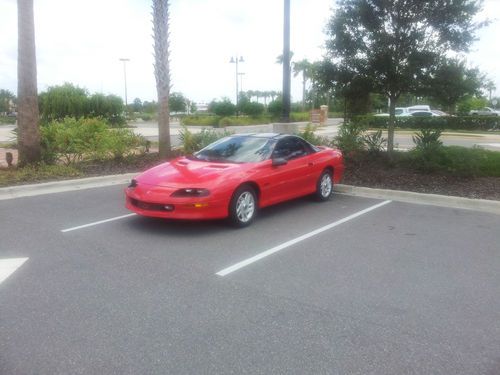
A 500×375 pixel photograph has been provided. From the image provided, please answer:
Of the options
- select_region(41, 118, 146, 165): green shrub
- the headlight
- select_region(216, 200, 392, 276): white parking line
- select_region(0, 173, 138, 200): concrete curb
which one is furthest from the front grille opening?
A: select_region(41, 118, 146, 165): green shrub

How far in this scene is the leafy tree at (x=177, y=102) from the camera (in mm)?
67631

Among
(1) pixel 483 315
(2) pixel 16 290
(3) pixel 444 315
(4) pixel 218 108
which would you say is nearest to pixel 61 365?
(2) pixel 16 290

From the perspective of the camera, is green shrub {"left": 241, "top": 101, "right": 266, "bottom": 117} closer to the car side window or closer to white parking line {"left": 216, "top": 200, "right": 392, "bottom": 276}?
the car side window

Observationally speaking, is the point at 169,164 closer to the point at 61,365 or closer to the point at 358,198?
the point at 358,198

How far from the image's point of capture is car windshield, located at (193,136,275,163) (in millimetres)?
7566

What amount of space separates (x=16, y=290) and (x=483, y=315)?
4.28m

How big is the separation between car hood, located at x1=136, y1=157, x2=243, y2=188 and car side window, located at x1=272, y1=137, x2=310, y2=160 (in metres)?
1.07

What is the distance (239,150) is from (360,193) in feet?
10.2

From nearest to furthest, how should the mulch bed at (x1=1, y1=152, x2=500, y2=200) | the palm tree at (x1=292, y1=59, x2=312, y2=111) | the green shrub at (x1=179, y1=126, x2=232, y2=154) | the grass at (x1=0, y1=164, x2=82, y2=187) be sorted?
the mulch bed at (x1=1, y1=152, x2=500, y2=200) → the grass at (x1=0, y1=164, x2=82, y2=187) → the green shrub at (x1=179, y1=126, x2=232, y2=154) → the palm tree at (x1=292, y1=59, x2=312, y2=111)

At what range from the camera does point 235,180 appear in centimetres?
671

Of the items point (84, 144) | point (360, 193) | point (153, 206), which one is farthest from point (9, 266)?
point (84, 144)

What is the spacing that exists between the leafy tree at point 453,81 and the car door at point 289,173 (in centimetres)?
414

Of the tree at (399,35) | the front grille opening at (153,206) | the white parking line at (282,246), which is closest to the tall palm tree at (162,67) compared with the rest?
the tree at (399,35)

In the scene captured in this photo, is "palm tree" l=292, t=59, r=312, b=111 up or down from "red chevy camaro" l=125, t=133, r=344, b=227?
up
